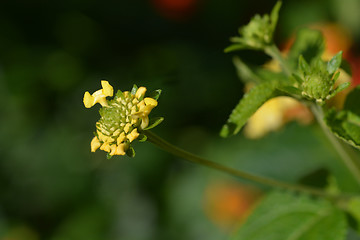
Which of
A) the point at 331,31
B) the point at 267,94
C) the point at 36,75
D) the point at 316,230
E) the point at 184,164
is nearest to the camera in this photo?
the point at 267,94

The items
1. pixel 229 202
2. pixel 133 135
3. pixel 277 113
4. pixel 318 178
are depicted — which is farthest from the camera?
pixel 229 202

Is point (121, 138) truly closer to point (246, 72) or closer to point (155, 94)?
point (155, 94)

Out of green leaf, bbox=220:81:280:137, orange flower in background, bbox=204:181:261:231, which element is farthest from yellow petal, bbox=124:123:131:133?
orange flower in background, bbox=204:181:261:231

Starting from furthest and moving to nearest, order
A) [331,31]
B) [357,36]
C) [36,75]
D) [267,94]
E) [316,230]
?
[36,75] < [357,36] < [331,31] < [316,230] < [267,94]

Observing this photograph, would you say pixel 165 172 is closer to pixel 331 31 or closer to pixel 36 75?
pixel 36 75

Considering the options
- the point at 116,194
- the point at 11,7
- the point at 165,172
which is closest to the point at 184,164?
the point at 165,172

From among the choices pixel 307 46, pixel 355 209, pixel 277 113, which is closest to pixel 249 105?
pixel 307 46

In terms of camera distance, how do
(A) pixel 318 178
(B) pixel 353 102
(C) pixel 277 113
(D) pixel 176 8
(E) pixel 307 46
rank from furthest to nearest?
(D) pixel 176 8 < (C) pixel 277 113 < (A) pixel 318 178 < (E) pixel 307 46 < (B) pixel 353 102
